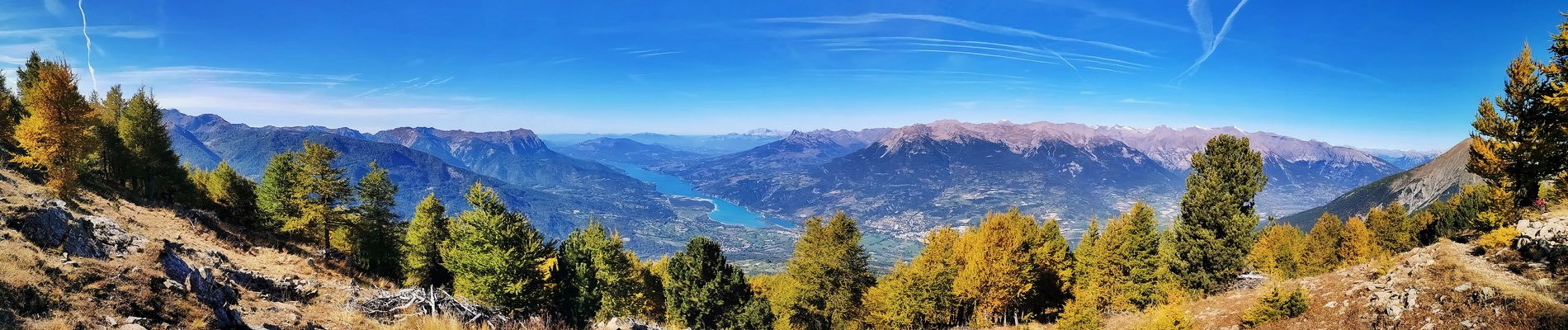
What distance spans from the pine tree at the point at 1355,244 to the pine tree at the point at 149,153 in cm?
9494

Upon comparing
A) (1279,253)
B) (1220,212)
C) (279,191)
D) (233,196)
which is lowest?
(1279,253)

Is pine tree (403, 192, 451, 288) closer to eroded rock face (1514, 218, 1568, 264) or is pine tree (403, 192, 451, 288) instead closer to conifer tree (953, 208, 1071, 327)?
conifer tree (953, 208, 1071, 327)

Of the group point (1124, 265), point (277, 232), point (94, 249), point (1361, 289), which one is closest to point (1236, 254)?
point (1124, 265)

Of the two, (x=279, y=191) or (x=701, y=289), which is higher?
(x=279, y=191)

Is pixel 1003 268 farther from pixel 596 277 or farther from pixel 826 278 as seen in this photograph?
pixel 596 277

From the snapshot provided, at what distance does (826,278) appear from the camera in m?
39.4

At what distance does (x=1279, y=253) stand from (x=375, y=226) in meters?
81.6

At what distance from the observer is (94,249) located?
15.2 meters

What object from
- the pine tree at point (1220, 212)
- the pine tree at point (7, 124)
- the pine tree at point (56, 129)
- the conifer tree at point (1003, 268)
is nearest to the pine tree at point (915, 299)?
the conifer tree at point (1003, 268)

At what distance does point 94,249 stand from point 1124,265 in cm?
4823

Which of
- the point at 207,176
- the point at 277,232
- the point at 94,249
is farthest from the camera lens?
the point at 207,176

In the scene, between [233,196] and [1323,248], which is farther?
[1323,248]

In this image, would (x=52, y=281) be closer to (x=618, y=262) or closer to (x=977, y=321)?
(x=618, y=262)

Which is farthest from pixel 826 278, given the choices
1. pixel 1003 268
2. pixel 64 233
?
pixel 64 233
